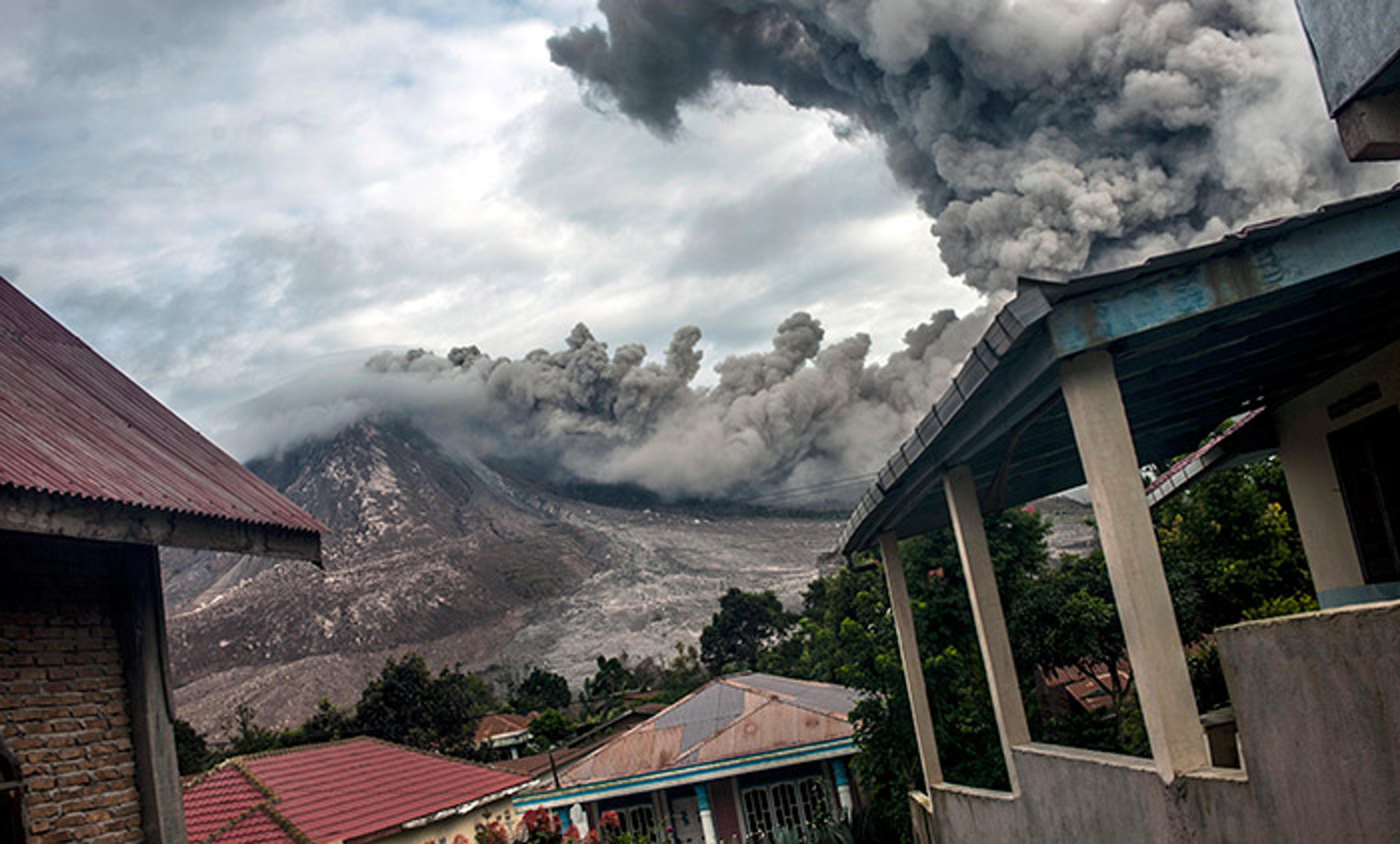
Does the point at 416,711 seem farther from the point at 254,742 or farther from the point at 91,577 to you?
the point at 91,577

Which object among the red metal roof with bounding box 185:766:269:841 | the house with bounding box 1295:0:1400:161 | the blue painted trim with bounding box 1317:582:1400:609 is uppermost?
the house with bounding box 1295:0:1400:161

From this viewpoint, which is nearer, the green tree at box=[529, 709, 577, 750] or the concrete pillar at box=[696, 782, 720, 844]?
the concrete pillar at box=[696, 782, 720, 844]

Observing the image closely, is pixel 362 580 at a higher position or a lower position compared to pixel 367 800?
higher

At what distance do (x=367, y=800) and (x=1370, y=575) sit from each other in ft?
29.6

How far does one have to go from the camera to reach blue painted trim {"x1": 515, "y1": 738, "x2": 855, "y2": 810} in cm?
1950

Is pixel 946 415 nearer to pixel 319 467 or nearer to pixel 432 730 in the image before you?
pixel 432 730

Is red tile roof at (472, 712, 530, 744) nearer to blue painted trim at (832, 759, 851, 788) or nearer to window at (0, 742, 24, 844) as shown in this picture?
blue painted trim at (832, 759, 851, 788)

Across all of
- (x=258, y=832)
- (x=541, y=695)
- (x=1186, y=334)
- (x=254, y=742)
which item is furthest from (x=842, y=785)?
(x=541, y=695)

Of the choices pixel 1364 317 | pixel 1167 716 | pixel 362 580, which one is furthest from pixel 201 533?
pixel 362 580

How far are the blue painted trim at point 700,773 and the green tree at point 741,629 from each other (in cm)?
3277

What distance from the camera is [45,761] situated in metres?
5.17

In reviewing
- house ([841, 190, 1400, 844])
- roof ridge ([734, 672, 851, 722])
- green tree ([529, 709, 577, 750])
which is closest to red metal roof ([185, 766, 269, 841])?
house ([841, 190, 1400, 844])

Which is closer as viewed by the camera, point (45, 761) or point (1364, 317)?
point (45, 761)

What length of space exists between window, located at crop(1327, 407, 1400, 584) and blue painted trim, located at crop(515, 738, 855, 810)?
12.5m
